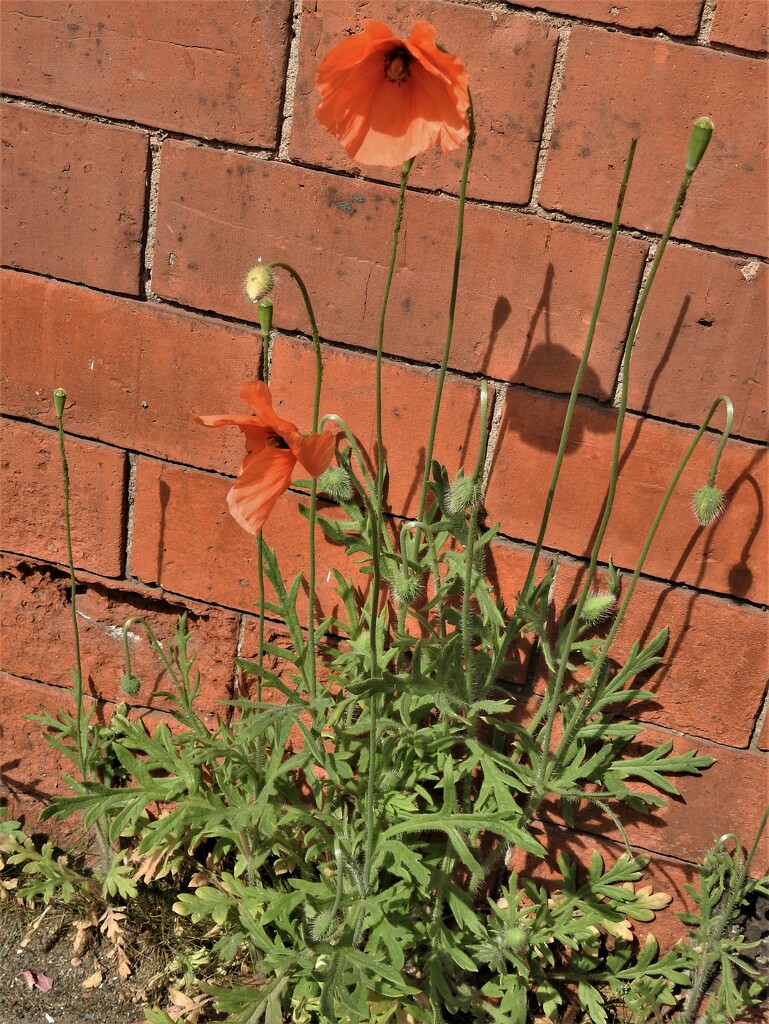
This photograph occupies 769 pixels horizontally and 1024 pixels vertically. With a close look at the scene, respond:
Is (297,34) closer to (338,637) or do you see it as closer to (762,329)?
(762,329)

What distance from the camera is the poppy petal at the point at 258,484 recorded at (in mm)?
1312

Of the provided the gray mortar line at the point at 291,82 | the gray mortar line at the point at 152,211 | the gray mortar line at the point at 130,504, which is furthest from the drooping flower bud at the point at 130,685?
the gray mortar line at the point at 291,82

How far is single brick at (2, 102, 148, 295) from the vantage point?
72.4 inches

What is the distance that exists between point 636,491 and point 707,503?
0.19 meters

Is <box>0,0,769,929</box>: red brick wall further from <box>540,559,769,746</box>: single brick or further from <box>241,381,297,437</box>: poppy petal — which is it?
<box>241,381,297,437</box>: poppy petal

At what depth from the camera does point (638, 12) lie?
60.7 inches

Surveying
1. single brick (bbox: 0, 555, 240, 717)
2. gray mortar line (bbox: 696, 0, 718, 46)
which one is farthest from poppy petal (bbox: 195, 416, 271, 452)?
gray mortar line (bbox: 696, 0, 718, 46)

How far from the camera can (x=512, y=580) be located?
1925mm

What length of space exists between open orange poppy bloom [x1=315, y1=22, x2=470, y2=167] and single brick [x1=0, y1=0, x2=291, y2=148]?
441 millimetres

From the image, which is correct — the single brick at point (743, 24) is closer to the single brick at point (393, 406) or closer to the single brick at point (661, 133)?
the single brick at point (661, 133)

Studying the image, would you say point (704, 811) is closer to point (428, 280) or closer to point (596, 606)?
point (596, 606)

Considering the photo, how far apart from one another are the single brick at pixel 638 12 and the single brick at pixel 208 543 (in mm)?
1046

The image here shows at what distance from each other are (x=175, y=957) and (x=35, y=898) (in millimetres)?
422

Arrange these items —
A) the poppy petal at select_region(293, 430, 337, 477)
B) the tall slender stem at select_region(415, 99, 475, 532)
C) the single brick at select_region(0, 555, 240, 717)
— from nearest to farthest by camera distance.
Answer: the poppy petal at select_region(293, 430, 337, 477) < the tall slender stem at select_region(415, 99, 475, 532) < the single brick at select_region(0, 555, 240, 717)
